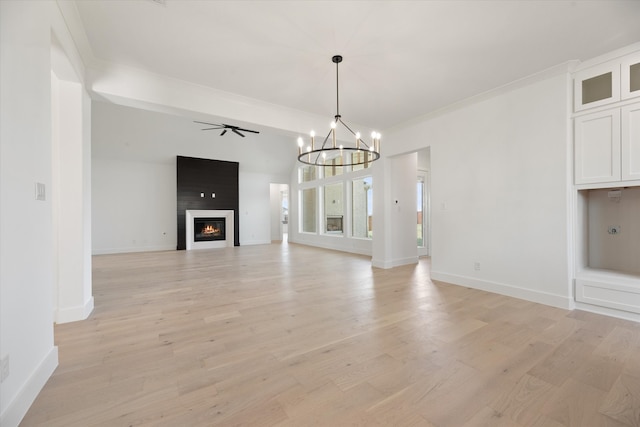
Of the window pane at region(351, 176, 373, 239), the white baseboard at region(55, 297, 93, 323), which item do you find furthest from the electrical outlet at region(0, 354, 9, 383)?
the window pane at region(351, 176, 373, 239)

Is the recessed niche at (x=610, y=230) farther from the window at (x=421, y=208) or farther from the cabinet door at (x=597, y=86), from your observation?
the window at (x=421, y=208)

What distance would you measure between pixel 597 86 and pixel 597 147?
2.26ft

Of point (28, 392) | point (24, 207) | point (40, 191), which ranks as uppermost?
point (40, 191)

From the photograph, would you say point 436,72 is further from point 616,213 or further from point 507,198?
point 616,213

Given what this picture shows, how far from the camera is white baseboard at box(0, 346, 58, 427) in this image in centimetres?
134

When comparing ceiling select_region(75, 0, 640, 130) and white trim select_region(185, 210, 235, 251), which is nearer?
ceiling select_region(75, 0, 640, 130)

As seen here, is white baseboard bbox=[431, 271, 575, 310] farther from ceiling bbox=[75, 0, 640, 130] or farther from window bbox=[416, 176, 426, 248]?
window bbox=[416, 176, 426, 248]

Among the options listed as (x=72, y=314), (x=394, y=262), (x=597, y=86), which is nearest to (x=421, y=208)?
(x=394, y=262)

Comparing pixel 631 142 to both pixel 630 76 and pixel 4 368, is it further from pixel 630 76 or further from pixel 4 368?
pixel 4 368

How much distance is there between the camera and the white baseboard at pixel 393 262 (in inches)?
217

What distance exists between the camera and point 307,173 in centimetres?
1051

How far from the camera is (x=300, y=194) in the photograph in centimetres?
1079

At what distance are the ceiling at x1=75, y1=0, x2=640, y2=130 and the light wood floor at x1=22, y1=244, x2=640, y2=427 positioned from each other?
2.88 meters

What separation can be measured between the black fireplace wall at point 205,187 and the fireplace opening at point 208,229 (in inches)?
15.8
